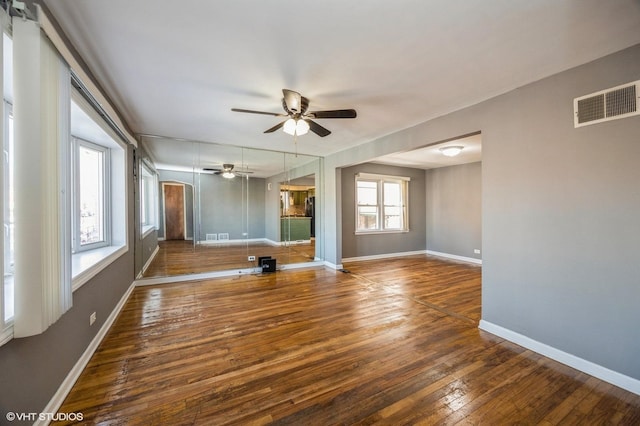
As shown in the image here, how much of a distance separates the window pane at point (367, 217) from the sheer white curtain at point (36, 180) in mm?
5795

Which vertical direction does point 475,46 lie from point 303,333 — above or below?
above

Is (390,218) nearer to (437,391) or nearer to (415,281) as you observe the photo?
(415,281)

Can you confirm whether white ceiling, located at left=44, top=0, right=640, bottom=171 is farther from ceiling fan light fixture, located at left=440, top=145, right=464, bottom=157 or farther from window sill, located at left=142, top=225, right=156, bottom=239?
window sill, located at left=142, top=225, right=156, bottom=239

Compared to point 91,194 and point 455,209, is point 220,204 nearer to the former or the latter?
point 91,194

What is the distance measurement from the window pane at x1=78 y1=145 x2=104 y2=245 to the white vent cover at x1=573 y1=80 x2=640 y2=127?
492cm

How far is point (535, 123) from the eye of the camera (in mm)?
2396

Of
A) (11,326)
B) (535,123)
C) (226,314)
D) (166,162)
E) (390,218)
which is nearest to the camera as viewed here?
(11,326)

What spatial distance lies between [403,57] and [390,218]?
539 cm

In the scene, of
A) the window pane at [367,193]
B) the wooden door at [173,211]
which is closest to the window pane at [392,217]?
the window pane at [367,193]

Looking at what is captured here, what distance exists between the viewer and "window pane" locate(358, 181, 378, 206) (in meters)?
6.72

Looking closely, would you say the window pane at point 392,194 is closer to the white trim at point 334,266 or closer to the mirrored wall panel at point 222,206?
the mirrored wall panel at point 222,206

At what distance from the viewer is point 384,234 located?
6879mm

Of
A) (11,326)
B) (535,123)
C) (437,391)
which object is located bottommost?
(437,391)

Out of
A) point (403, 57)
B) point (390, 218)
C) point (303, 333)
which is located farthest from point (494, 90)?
point (390, 218)
